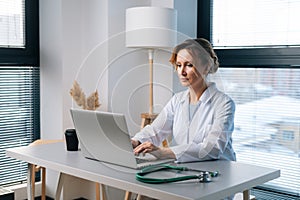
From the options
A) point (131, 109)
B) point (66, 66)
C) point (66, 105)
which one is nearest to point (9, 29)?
point (66, 66)

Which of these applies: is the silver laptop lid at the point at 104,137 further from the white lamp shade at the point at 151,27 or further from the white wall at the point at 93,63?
the white wall at the point at 93,63

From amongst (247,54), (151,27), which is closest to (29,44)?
(151,27)

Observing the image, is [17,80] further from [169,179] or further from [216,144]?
[169,179]

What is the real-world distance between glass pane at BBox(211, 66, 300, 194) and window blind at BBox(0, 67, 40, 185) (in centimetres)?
156

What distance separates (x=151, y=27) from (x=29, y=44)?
115 cm

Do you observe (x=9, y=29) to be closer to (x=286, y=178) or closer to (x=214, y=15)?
(x=214, y=15)

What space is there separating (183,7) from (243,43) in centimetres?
58

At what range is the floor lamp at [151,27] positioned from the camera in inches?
113

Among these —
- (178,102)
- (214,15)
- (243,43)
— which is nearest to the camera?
(178,102)

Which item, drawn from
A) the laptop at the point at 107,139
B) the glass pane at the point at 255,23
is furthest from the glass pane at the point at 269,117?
the laptop at the point at 107,139

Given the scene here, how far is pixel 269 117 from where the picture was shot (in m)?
3.08

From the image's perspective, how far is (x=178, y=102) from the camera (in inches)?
88.9

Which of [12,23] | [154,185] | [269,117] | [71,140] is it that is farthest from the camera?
[12,23]

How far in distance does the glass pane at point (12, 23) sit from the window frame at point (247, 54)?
4.85 ft
